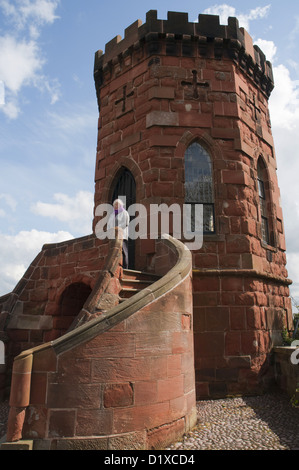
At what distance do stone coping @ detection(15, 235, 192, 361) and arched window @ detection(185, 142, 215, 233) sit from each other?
2.94 meters

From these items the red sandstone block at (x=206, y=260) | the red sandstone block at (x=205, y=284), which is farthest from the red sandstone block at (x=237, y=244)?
the red sandstone block at (x=205, y=284)

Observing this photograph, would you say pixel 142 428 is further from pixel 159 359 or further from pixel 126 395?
pixel 159 359

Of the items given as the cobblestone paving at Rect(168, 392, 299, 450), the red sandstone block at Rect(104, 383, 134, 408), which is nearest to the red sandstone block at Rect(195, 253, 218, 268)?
the cobblestone paving at Rect(168, 392, 299, 450)

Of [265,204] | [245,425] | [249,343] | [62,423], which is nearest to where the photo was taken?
[62,423]

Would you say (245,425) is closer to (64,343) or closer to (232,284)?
(232,284)

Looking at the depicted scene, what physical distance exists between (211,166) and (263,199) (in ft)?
6.18

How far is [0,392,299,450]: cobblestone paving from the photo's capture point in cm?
385

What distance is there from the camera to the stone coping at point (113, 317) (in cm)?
350

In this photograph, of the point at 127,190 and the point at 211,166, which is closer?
the point at 211,166

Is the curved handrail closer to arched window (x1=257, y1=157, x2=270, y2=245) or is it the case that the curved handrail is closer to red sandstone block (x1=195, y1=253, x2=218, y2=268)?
red sandstone block (x1=195, y1=253, x2=218, y2=268)

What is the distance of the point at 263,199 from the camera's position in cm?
848

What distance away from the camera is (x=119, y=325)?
3.75m

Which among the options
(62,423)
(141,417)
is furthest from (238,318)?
(62,423)

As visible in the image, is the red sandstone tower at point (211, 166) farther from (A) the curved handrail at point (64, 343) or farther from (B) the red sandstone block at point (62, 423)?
(B) the red sandstone block at point (62, 423)
